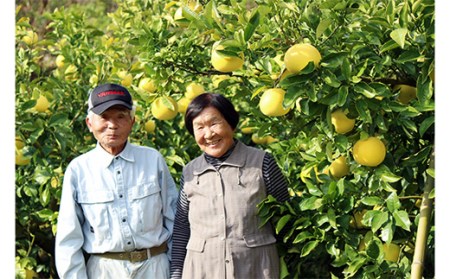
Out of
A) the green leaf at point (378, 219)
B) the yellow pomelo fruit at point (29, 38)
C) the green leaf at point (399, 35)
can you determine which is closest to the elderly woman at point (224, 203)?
the green leaf at point (378, 219)

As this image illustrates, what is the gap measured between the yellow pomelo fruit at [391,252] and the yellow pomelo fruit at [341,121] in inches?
15.7

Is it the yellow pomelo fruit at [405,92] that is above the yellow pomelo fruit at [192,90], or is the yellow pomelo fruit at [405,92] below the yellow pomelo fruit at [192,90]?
below

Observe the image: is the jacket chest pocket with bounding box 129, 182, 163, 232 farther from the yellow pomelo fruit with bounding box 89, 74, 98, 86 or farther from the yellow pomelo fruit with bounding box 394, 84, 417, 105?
the yellow pomelo fruit with bounding box 89, 74, 98, 86

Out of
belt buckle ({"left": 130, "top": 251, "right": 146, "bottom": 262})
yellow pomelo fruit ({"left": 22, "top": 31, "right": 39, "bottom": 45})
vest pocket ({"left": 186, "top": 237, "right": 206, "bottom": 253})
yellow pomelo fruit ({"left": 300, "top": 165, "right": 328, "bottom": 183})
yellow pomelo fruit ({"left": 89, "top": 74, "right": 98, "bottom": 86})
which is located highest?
yellow pomelo fruit ({"left": 22, "top": 31, "right": 39, "bottom": 45})

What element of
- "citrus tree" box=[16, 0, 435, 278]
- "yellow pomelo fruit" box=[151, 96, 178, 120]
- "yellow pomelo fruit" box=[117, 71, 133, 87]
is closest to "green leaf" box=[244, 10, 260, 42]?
"citrus tree" box=[16, 0, 435, 278]

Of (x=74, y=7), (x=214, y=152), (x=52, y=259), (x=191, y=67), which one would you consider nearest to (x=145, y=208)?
(x=214, y=152)

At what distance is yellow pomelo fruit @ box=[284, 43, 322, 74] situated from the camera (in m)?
2.02

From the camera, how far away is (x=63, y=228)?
2.28m

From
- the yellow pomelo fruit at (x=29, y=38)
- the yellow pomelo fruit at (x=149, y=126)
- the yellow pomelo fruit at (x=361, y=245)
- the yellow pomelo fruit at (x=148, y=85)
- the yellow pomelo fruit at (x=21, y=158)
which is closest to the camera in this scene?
the yellow pomelo fruit at (x=361, y=245)

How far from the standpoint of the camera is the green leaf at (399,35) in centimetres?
192

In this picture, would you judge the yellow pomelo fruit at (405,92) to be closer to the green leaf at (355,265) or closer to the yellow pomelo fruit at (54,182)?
the green leaf at (355,265)

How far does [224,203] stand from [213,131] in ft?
0.72

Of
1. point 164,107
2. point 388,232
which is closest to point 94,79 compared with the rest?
point 164,107

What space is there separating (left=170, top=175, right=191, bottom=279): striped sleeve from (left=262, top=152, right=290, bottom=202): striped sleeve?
27 cm
